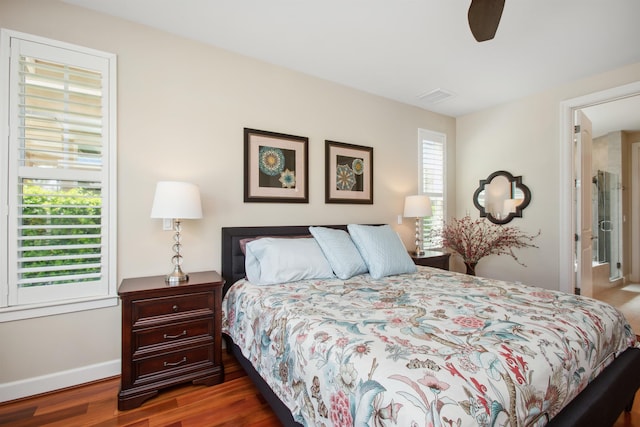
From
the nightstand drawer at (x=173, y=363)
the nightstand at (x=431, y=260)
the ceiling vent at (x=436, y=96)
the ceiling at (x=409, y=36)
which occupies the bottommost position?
the nightstand drawer at (x=173, y=363)

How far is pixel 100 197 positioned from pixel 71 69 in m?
0.90

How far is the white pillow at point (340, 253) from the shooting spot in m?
2.38

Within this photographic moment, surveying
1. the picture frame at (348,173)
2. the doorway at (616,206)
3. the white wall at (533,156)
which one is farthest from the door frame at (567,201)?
the doorway at (616,206)

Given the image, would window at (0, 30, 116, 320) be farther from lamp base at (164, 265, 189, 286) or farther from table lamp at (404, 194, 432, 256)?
table lamp at (404, 194, 432, 256)

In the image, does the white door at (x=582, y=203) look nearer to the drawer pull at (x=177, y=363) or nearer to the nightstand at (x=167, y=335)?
the nightstand at (x=167, y=335)

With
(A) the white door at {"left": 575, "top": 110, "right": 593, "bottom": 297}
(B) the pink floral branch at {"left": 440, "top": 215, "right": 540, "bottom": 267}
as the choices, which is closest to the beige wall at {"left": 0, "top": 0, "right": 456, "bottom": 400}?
(B) the pink floral branch at {"left": 440, "top": 215, "right": 540, "bottom": 267}

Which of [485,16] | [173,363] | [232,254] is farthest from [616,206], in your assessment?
[173,363]

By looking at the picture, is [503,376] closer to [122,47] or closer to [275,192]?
[275,192]

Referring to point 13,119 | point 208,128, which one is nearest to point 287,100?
point 208,128

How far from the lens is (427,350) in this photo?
42.0 inches

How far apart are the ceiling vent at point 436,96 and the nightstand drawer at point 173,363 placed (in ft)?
11.2

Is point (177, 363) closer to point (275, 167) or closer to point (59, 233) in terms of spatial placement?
point (59, 233)

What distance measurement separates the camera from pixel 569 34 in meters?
2.38

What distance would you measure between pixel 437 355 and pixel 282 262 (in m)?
1.39
